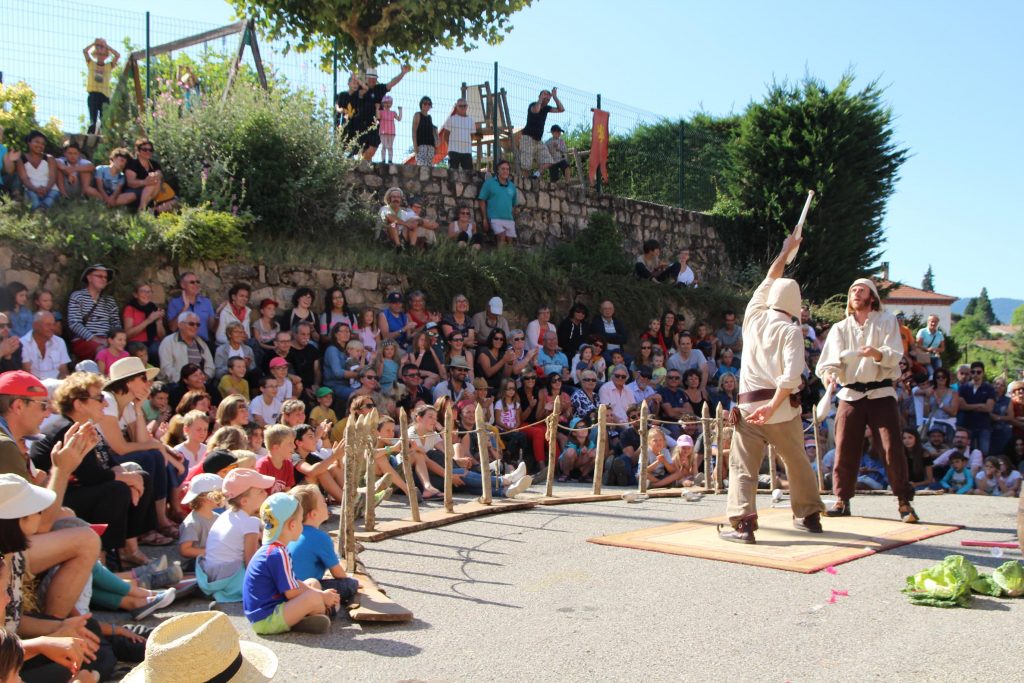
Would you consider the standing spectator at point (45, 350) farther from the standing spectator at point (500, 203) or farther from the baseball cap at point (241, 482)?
the standing spectator at point (500, 203)

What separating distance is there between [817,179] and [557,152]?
6323 mm

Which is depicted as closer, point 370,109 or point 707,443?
point 707,443

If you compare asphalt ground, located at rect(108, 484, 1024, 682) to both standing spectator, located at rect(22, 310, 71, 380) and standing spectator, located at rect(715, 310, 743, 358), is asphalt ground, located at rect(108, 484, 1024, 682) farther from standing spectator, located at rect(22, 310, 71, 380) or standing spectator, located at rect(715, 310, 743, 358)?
standing spectator, located at rect(715, 310, 743, 358)

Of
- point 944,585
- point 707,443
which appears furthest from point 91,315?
point 944,585

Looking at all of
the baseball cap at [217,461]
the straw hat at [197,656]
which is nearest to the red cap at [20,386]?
the baseball cap at [217,461]

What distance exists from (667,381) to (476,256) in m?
3.71

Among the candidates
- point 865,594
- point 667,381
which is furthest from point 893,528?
point 667,381

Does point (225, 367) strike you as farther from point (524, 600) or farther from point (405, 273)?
point (524, 600)

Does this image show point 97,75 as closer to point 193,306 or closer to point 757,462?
point 193,306

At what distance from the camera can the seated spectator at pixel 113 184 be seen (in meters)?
12.7

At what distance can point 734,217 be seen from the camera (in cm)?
2306

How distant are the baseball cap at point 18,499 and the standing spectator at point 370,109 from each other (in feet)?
41.0

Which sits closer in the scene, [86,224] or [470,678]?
[470,678]

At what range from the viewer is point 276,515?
5.64m
